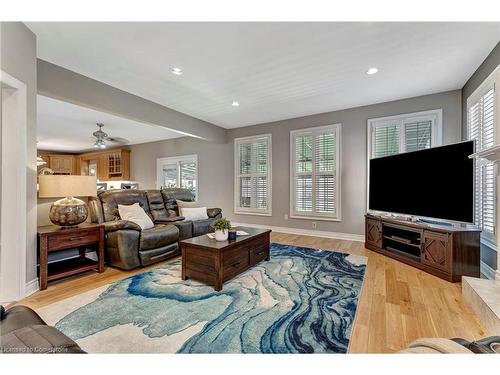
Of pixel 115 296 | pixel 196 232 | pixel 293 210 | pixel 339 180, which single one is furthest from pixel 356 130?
pixel 115 296

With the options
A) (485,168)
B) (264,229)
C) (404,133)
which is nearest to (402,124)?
(404,133)

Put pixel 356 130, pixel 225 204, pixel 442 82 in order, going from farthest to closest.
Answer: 1. pixel 225 204
2. pixel 356 130
3. pixel 442 82

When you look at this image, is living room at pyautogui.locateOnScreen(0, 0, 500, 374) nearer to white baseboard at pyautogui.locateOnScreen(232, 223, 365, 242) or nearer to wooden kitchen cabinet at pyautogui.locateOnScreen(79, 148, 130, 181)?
white baseboard at pyautogui.locateOnScreen(232, 223, 365, 242)

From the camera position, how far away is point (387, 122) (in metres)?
4.32

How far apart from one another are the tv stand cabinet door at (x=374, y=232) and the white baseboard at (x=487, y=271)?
116 centimetres

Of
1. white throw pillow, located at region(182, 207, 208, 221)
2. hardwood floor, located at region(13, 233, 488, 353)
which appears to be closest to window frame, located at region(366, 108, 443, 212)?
hardwood floor, located at region(13, 233, 488, 353)

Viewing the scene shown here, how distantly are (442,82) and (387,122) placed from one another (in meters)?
0.97

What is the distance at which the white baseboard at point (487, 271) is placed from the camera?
8.65 feet

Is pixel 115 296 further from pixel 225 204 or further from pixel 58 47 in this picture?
pixel 225 204

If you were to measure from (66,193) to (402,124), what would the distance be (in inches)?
203

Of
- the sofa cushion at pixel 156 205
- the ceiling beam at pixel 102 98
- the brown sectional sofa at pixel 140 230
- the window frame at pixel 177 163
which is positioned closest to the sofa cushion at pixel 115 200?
the brown sectional sofa at pixel 140 230

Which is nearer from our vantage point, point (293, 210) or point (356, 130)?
point (356, 130)
